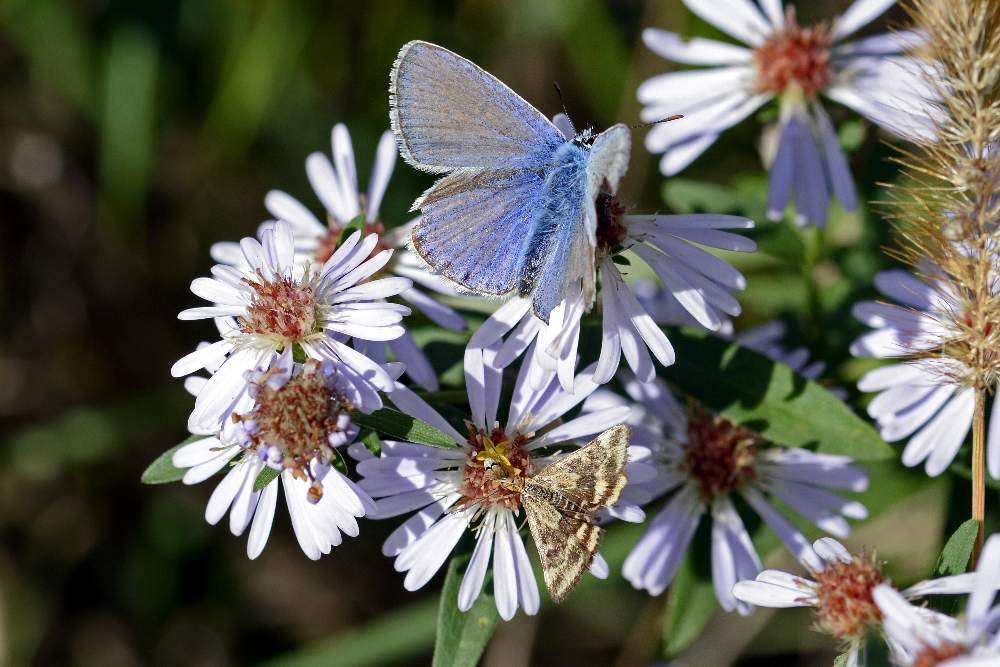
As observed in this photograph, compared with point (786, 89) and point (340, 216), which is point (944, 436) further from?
point (340, 216)

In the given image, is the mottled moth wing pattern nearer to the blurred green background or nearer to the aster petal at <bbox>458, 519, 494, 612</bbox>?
the aster petal at <bbox>458, 519, 494, 612</bbox>

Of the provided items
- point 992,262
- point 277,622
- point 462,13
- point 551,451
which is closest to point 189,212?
point 462,13

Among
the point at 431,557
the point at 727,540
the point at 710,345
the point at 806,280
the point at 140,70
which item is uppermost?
the point at 140,70

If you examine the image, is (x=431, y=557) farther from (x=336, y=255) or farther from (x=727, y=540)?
(x=727, y=540)

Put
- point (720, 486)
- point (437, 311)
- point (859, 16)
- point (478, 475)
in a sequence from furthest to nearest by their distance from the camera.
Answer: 1. point (859, 16)
2. point (720, 486)
3. point (437, 311)
4. point (478, 475)

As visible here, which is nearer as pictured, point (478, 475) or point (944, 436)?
point (478, 475)

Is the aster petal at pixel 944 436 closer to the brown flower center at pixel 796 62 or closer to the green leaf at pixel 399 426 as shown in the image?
the brown flower center at pixel 796 62

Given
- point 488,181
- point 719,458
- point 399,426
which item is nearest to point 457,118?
point 488,181
